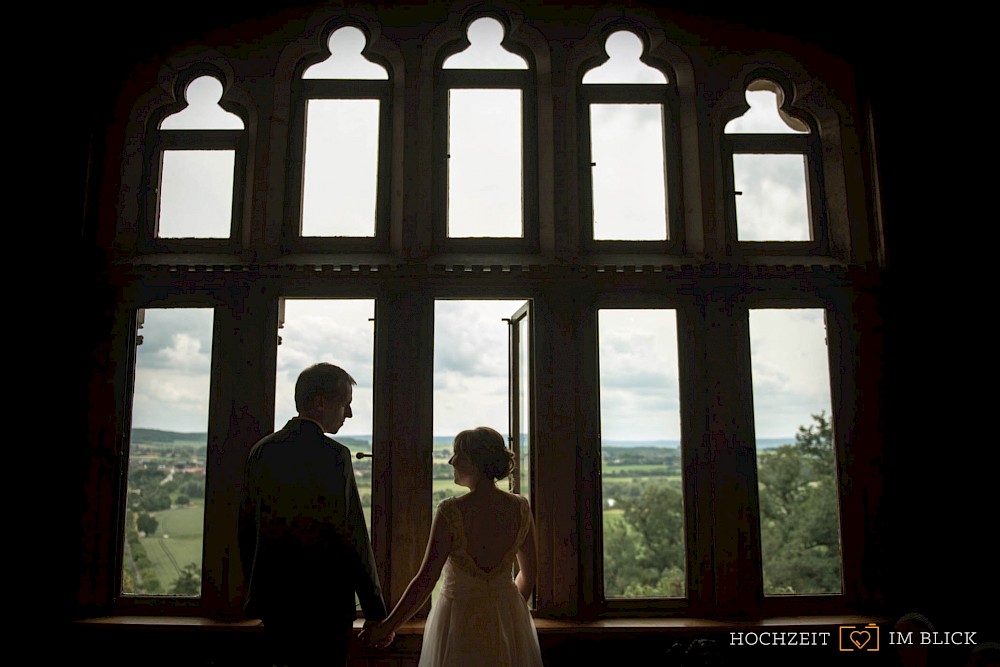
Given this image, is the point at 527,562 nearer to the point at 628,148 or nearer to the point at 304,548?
the point at 304,548

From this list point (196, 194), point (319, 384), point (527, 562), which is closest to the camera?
point (319, 384)

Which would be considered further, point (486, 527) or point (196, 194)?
point (196, 194)

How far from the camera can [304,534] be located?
2.28 m

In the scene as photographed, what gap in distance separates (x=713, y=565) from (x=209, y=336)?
2810 mm

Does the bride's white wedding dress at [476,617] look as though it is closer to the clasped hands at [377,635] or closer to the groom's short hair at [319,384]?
the clasped hands at [377,635]

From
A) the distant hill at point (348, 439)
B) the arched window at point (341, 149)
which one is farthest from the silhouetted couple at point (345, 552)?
the arched window at point (341, 149)

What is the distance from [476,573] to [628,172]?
92.1 inches

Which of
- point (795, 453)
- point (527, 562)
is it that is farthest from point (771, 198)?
point (527, 562)

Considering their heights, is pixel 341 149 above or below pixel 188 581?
above

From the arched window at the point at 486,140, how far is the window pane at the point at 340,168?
39cm

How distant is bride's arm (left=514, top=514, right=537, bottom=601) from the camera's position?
278cm

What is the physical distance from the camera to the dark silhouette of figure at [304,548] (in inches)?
88.7

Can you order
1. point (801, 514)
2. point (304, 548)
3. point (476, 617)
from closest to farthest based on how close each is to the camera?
1. point (304, 548)
2. point (476, 617)
3. point (801, 514)

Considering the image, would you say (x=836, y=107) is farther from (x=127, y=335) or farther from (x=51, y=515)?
(x=51, y=515)
